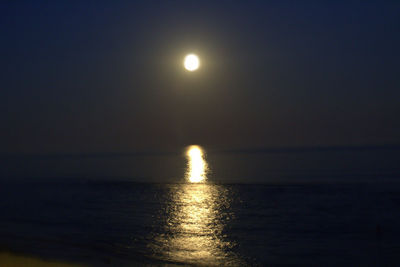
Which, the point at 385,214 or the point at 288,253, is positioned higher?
the point at 385,214

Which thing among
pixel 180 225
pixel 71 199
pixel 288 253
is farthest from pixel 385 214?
pixel 71 199

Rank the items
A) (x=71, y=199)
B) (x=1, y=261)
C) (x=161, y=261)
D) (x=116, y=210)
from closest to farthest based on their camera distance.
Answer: (x=1, y=261)
(x=161, y=261)
(x=116, y=210)
(x=71, y=199)

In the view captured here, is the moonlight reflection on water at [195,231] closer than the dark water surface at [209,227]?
Yes

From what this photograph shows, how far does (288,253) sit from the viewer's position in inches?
521

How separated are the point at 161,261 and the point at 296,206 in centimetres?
1260

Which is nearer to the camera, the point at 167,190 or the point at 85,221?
the point at 85,221

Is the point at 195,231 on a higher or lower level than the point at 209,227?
lower

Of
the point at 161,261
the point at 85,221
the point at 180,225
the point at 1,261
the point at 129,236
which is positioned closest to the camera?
the point at 1,261

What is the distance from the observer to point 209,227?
1711 centimetres

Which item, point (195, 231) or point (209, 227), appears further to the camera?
point (209, 227)

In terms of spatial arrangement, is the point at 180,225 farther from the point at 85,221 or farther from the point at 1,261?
the point at 1,261

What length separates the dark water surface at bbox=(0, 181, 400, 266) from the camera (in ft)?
42.3

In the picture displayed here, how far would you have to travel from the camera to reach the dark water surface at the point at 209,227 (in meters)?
12.9

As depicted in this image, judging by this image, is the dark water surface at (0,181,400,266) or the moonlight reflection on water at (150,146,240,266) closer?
the moonlight reflection on water at (150,146,240,266)
